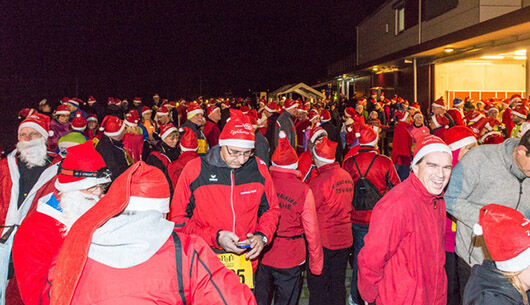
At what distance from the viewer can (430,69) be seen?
22500mm

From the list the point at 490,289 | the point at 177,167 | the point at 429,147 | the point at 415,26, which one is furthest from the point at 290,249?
the point at 415,26

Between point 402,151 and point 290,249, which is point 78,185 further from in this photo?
point 402,151

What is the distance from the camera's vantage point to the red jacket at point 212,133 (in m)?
8.37

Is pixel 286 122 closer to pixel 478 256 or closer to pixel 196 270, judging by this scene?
pixel 478 256

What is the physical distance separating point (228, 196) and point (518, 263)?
85.4 inches

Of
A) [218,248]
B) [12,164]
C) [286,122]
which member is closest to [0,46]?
[286,122]

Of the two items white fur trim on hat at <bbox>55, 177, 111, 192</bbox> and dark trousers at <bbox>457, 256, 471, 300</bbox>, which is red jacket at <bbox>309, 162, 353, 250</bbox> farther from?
white fur trim on hat at <bbox>55, 177, 111, 192</bbox>

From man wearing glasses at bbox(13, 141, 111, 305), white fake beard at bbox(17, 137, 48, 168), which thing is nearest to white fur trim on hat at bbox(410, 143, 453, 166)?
man wearing glasses at bbox(13, 141, 111, 305)

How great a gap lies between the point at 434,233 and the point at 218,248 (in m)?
1.75

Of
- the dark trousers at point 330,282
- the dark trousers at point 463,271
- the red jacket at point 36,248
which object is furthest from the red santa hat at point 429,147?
the red jacket at point 36,248

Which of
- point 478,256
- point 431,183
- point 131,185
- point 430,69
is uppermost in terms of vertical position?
point 430,69

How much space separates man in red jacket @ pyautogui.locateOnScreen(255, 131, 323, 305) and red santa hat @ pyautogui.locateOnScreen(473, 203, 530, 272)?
2.04 m

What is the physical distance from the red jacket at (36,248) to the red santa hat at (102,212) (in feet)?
2.50

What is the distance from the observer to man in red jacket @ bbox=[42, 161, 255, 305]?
1590 millimetres
